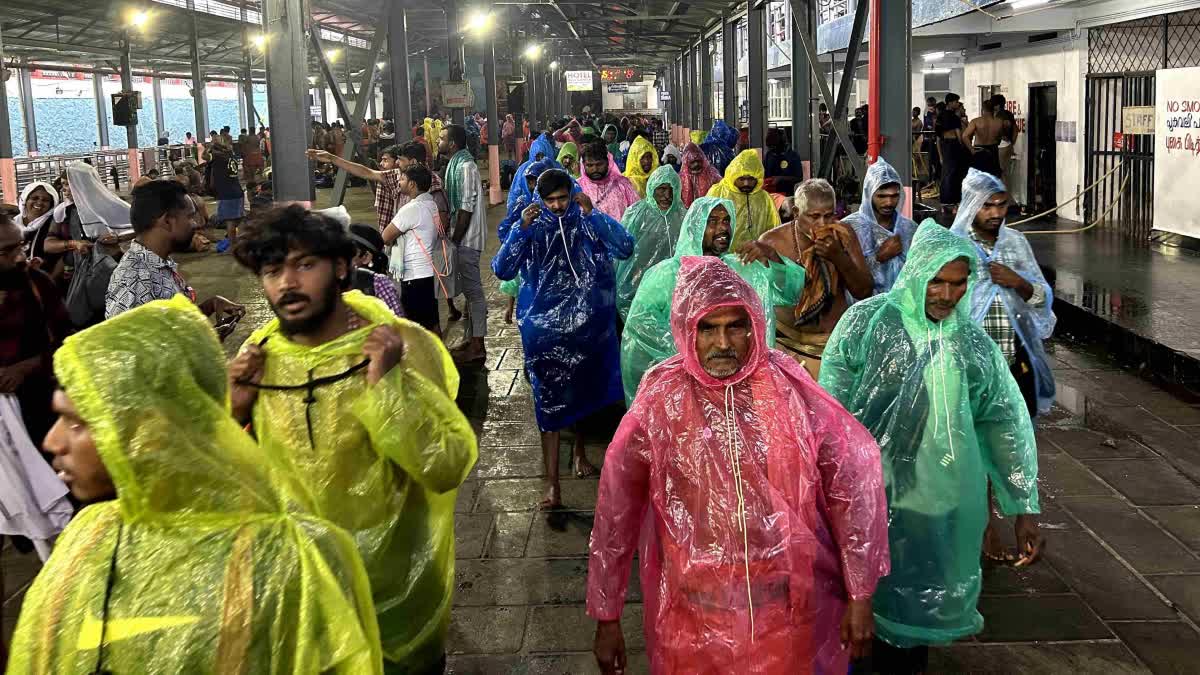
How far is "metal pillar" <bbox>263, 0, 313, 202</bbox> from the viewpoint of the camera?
6828 millimetres

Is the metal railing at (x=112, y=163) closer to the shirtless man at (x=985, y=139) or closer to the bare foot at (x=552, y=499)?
the shirtless man at (x=985, y=139)

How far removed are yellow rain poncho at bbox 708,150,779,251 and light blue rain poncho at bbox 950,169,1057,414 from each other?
2.62 meters

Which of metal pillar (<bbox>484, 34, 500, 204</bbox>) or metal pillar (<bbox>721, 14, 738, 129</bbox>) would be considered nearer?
metal pillar (<bbox>721, 14, 738, 129</bbox>)

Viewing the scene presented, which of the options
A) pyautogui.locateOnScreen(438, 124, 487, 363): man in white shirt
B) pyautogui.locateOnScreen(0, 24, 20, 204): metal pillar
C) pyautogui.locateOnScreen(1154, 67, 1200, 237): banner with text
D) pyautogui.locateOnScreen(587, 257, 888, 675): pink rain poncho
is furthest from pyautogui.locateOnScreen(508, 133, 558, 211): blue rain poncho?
pyautogui.locateOnScreen(1154, 67, 1200, 237): banner with text

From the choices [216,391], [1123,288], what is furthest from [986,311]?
[1123,288]

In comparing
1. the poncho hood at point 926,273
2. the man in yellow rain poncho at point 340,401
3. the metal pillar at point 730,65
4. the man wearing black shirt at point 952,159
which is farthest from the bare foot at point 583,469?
the metal pillar at point 730,65

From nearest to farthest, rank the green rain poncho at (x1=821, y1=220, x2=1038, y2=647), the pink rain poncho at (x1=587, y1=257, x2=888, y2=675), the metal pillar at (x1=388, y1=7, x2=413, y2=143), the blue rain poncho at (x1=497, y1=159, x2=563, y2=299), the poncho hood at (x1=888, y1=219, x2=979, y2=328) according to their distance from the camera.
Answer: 1. the pink rain poncho at (x1=587, y1=257, x2=888, y2=675)
2. the green rain poncho at (x1=821, y1=220, x2=1038, y2=647)
3. the poncho hood at (x1=888, y1=219, x2=979, y2=328)
4. the blue rain poncho at (x1=497, y1=159, x2=563, y2=299)
5. the metal pillar at (x1=388, y1=7, x2=413, y2=143)

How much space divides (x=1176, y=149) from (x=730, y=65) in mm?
9337

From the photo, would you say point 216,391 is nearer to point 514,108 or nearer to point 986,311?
point 986,311

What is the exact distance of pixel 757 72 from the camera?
15.6m

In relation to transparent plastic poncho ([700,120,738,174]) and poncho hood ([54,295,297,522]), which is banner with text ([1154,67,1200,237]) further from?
poncho hood ([54,295,297,522])

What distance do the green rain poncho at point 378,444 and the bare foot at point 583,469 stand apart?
2.97m

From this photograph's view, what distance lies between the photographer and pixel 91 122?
46.5 metres

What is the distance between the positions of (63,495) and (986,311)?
3.75 metres
